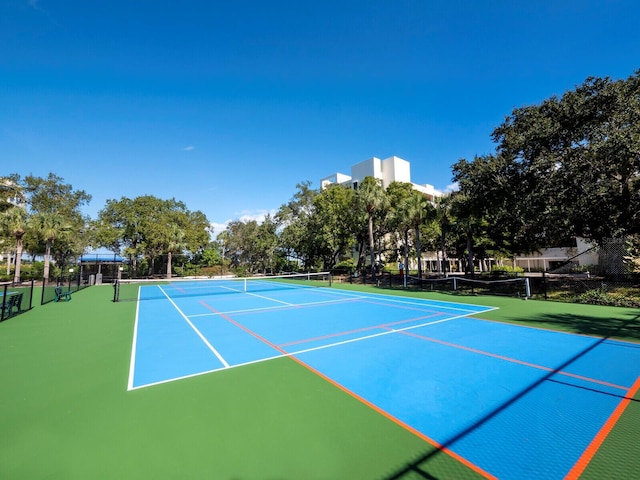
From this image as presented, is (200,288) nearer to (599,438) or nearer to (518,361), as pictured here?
(518,361)

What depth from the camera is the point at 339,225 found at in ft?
126

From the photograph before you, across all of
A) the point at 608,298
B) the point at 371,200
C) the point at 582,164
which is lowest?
the point at 608,298

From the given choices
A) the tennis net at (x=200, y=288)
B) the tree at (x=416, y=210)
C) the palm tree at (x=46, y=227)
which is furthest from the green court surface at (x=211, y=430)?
the palm tree at (x=46, y=227)

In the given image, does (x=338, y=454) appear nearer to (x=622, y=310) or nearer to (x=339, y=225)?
(x=622, y=310)

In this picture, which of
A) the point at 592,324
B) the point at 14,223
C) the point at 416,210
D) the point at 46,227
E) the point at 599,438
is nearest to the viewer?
the point at 599,438

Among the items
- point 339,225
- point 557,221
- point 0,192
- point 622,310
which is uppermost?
Answer: point 0,192

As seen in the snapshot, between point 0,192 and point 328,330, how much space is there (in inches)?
1831

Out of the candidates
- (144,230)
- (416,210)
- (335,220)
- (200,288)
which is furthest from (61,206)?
(416,210)

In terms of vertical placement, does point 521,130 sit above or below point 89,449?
above

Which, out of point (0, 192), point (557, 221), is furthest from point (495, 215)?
point (0, 192)

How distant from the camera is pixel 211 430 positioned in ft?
13.3

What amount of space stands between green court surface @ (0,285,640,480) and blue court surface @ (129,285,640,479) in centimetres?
34

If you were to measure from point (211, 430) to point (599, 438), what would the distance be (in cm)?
515

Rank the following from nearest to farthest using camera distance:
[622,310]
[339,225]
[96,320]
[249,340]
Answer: [249,340] < [96,320] < [622,310] < [339,225]
